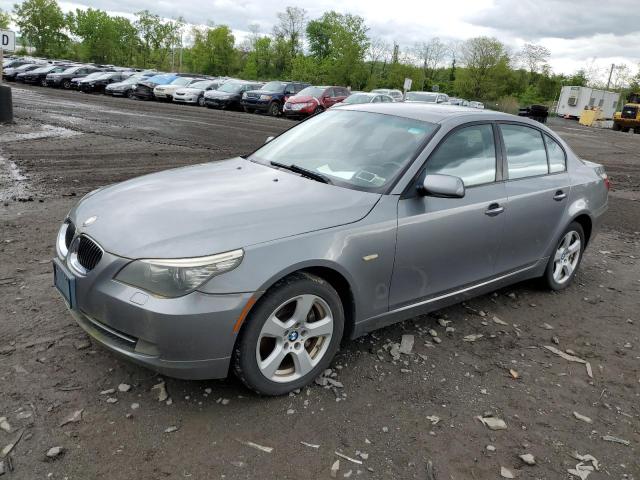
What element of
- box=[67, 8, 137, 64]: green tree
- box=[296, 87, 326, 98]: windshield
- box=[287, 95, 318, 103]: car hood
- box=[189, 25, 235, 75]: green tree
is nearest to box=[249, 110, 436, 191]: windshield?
box=[287, 95, 318, 103]: car hood

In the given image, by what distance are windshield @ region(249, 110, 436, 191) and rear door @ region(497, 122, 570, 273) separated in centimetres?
93

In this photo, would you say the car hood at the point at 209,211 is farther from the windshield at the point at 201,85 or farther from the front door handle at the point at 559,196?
the windshield at the point at 201,85

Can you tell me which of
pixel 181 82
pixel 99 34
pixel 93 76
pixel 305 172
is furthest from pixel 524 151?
pixel 99 34

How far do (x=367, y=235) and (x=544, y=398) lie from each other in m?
1.53

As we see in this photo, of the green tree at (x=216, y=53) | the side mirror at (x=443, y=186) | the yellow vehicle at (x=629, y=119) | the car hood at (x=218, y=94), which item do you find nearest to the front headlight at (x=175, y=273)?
the side mirror at (x=443, y=186)

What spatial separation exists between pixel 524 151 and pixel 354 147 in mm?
1554

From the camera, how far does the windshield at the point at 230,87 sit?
28438 mm

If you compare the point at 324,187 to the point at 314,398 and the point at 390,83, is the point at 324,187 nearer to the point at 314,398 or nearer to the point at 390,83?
the point at 314,398

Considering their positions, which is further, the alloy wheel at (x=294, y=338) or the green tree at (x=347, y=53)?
the green tree at (x=347, y=53)

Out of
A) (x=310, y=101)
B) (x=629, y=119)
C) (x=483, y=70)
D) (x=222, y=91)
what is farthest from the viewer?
(x=483, y=70)

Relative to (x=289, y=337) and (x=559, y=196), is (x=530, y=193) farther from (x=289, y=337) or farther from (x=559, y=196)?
(x=289, y=337)

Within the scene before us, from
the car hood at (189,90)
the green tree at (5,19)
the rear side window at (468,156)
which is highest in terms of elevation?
Answer: the green tree at (5,19)

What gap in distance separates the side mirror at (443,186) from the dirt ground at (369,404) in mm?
1152

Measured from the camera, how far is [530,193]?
14.6 feet
